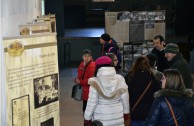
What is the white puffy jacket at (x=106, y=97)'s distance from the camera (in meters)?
5.46

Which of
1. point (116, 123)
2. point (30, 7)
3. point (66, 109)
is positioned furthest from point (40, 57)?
point (66, 109)

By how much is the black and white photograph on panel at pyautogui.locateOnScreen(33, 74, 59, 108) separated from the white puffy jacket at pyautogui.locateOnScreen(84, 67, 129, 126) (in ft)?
1.38

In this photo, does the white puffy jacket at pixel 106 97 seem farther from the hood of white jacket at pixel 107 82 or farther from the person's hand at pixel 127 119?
the person's hand at pixel 127 119

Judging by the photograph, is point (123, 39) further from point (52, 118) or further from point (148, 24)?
point (52, 118)

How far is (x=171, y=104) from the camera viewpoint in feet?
16.9

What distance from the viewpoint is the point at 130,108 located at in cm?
625

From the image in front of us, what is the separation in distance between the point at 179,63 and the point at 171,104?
241 cm

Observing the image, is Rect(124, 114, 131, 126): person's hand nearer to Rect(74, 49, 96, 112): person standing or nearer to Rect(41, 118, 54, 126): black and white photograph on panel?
Rect(41, 118, 54, 126): black and white photograph on panel

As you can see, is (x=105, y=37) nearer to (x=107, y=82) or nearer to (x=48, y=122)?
(x=107, y=82)

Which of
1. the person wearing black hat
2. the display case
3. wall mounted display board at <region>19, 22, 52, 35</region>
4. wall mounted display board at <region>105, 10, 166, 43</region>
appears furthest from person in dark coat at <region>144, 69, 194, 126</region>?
wall mounted display board at <region>105, 10, 166, 43</region>

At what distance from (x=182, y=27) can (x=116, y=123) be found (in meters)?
19.9

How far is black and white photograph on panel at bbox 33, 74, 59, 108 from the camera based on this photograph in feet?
16.9

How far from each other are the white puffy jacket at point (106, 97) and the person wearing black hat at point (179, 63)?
2.04m

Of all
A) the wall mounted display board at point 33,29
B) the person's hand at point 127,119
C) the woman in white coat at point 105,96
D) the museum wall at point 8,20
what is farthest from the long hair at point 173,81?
the museum wall at point 8,20
